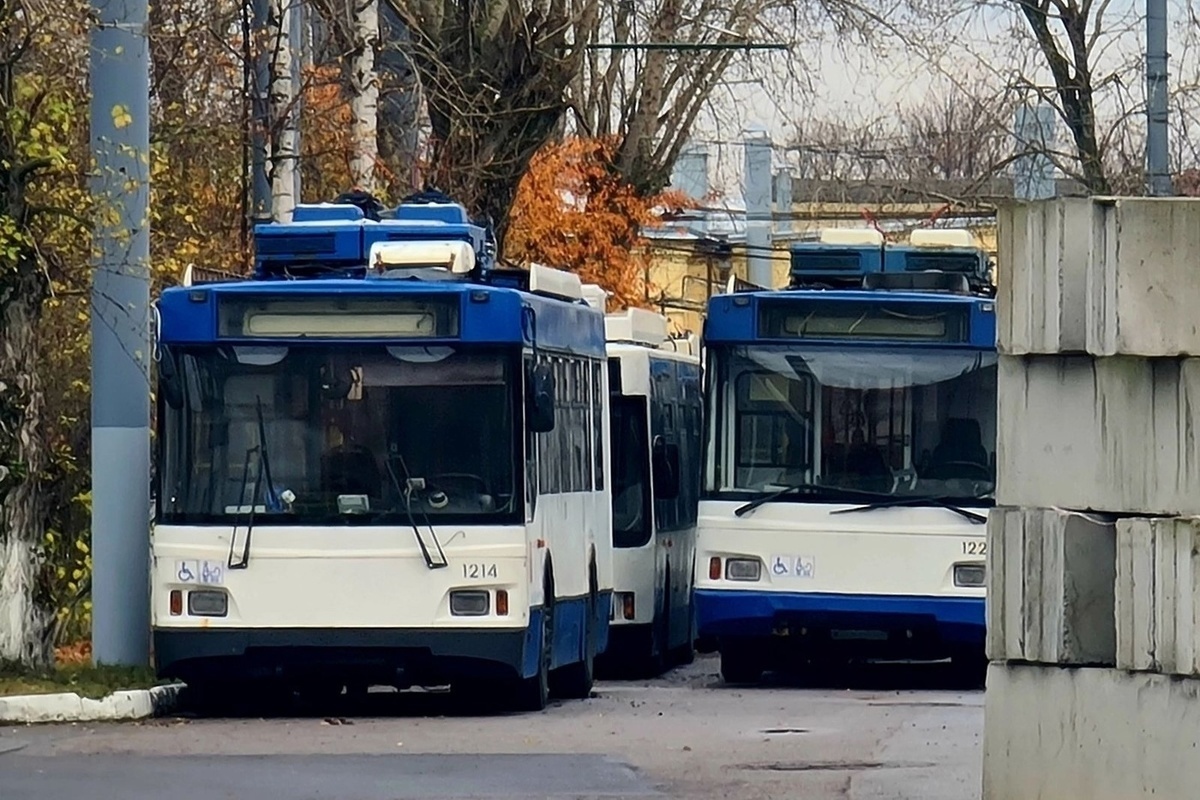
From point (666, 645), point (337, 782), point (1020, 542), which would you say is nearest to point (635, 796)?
point (337, 782)

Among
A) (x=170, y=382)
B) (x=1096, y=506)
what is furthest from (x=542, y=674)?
(x=1096, y=506)

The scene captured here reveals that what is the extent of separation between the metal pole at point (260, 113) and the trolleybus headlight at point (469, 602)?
7.94 m

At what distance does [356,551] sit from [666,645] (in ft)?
23.9

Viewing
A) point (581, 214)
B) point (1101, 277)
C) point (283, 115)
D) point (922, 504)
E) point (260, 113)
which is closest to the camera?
point (1101, 277)

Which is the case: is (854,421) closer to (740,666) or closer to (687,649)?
(740,666)

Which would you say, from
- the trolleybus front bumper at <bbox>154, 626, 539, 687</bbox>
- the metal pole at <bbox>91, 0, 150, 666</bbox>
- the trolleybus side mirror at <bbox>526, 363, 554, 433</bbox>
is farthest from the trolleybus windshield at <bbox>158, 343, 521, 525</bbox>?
the metal pole at <bbox>91, 0, 150, 666</bbox>

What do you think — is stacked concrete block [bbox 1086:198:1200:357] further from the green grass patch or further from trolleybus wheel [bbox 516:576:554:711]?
the green grass patch

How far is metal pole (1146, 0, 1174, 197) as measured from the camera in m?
21.5

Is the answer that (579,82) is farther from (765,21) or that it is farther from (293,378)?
(293,378)

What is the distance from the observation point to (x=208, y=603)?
595 inches

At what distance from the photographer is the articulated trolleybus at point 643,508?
21.1 m

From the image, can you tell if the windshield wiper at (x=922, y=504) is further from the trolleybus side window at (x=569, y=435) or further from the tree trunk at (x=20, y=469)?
the tree trunk at (x=20, y=469)

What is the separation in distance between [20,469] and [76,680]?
140 centimetres

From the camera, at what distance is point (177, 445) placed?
15211 mm
